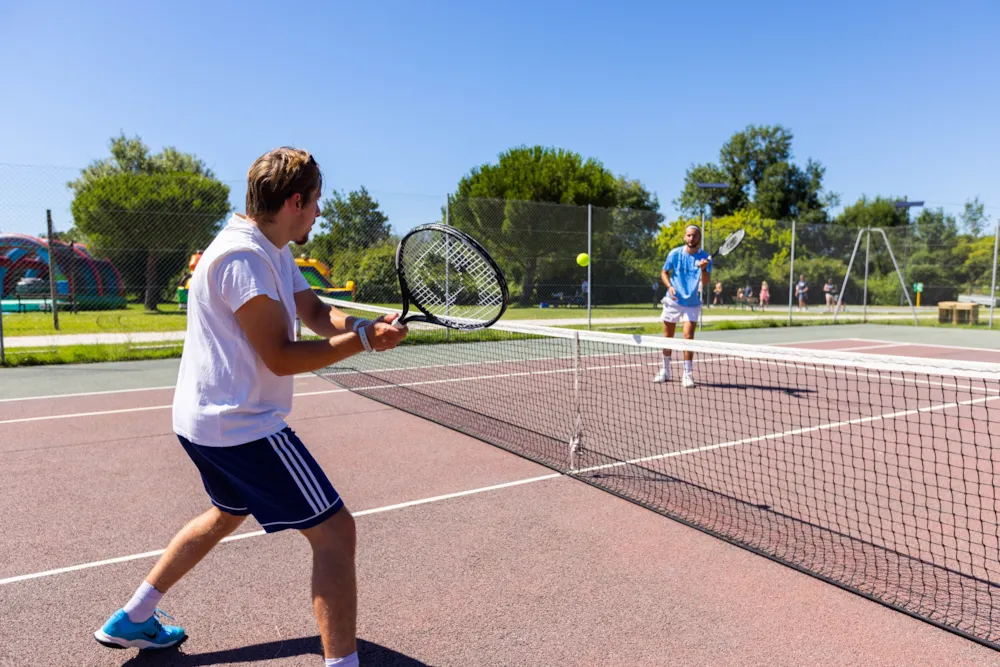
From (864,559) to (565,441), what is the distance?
8.14 ft

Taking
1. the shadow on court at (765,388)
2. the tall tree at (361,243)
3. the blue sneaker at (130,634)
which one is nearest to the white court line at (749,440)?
the shadow on court at (765,388)

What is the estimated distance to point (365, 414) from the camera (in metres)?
6.44

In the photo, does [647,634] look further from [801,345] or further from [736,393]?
[801,345]

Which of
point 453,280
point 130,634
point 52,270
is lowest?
point 130,634

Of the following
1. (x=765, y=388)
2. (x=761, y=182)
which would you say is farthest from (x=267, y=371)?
(x=761, y=182)

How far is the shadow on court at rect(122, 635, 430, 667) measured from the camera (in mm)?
2396

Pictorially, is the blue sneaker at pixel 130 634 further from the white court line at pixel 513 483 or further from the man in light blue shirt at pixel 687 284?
the man in light blue shirt at pixel 687 284

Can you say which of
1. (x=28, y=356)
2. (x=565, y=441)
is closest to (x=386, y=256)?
(x=28, y=356)

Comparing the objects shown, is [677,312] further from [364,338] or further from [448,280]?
[364,338]

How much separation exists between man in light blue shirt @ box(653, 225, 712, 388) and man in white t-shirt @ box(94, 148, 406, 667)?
6.19 meters

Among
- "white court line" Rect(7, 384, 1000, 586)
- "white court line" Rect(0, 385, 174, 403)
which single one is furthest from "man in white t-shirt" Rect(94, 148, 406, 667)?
"white court line" Rect(0, 385, 174, 403)

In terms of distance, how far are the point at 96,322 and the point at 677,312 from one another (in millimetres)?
10208

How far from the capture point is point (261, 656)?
242 cm

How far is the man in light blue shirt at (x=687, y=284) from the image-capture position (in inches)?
308
